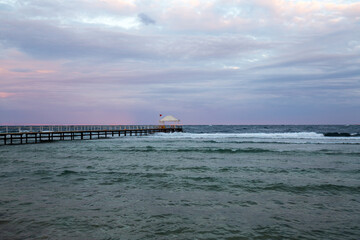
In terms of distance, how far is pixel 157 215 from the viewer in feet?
20.3

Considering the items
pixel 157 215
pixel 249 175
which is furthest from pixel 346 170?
pixel 157 215

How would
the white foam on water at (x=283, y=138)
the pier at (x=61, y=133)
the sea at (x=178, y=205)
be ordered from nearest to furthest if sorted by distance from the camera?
the sea at (x=178, y=205), the pier at (x=61, y=133), the white foam on water at (x=283, y=138)

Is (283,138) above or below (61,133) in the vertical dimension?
below

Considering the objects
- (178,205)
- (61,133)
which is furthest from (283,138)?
(178,205)

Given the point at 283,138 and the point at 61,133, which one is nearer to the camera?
the point at 61,133

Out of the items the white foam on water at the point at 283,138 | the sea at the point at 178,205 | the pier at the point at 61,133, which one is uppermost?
the pier at the point at 61,133

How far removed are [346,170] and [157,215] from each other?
10.4m

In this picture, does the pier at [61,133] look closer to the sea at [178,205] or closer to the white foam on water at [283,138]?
the white foam on water at [283,138]

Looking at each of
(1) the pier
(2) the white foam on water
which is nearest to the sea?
(1) the pier

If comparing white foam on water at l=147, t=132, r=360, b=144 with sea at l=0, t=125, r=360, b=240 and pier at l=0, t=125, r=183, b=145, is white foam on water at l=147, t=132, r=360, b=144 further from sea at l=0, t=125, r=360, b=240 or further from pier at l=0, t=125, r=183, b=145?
sea at l=0, t=125, r=360, b=240

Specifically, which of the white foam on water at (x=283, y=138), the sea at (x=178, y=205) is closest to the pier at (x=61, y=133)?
the white foam on water at (x=283, y=138)

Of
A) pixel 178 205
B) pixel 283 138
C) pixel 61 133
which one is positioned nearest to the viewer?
pixel 178 205

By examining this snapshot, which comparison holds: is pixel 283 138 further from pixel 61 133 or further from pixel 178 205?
pixel 178 205

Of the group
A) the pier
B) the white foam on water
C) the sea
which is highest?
the pier
